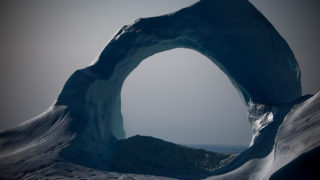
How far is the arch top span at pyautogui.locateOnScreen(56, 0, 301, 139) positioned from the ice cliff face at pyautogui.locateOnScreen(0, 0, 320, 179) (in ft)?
0.11

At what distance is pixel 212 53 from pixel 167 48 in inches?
90.3

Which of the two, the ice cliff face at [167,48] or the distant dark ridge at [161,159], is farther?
the distant dark ridge at [161,159]

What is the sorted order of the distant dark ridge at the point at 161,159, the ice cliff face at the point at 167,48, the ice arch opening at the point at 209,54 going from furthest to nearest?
the ice arch opening at the point at 209,54 < the distant dark ridge at the point at 161,159 < the ice cliff face at the point at 167,48

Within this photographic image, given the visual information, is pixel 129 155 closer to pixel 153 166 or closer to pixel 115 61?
pixel 153 166

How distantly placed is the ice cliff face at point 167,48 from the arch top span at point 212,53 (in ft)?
0.11

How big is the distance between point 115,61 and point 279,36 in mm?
5836

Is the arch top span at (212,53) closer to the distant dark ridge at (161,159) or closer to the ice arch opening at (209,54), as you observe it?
the ice arch opening at (209,54)

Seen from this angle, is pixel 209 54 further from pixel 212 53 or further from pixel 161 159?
pixel 161 159

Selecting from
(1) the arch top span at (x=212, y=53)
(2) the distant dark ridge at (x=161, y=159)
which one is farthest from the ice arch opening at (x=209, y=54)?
(2) the distant dark ridge at (x=161, y=159)

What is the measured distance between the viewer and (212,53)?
1020 cm

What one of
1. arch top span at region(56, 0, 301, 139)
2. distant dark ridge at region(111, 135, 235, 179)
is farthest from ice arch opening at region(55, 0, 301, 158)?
distant dark ridge at region(111, 135, 235, 179)

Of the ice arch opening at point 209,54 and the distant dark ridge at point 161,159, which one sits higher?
the ice arch opening at point 209,54

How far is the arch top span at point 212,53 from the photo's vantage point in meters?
9.05

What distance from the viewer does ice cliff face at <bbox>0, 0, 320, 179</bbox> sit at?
676 cm
